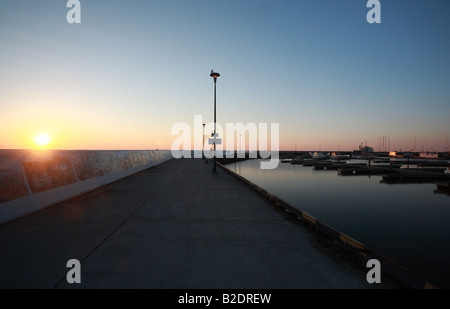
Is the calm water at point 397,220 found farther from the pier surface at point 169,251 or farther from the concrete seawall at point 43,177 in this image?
the concrete seawall at point 43,177

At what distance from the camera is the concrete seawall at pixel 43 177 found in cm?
757

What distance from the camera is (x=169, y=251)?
529cm

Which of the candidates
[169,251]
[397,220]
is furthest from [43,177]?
[397,220]

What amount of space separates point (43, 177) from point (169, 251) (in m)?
7.79

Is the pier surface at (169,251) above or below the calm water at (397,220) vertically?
above

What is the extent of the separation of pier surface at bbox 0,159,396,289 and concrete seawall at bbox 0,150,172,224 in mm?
579

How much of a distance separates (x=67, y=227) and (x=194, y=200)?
17.8 ft

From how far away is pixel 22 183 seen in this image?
808cm

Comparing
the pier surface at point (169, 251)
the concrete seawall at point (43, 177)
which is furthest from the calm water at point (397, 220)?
the concrete seawall at point (43, 177)

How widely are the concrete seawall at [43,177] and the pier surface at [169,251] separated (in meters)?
0.58

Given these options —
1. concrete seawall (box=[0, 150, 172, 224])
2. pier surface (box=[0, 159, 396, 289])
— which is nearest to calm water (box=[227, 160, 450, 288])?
pier surface (box=[0, 159, 396, 289])

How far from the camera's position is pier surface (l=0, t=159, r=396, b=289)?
4082 mm
